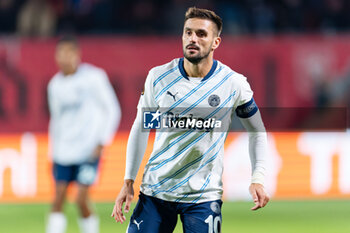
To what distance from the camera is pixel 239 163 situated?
11.2 m

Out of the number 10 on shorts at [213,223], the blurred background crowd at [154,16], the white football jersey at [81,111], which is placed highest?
the blurred background crowd at [154,16]

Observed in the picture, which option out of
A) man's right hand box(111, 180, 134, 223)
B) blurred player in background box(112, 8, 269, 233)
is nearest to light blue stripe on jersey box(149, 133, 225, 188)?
blurred player in background box(112, 8, 269, 233)

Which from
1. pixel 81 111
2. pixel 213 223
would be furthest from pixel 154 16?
pixel 213 223

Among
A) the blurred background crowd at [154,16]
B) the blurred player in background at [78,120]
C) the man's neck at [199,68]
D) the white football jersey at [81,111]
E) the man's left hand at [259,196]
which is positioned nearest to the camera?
the man's left hand at [259,196]

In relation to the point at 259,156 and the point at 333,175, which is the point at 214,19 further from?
the point at 333,175

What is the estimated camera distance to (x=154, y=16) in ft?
42.2

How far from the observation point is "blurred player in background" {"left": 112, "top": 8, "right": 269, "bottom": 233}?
4.75m

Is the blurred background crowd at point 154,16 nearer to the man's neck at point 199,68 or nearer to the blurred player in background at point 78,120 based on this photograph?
the blurred player in background at point 78,120

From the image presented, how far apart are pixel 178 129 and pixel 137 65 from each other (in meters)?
7.44

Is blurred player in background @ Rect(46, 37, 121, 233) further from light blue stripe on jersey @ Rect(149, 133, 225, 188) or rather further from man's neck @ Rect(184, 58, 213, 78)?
man's neck @ Rect(184, 58, 213, 78)

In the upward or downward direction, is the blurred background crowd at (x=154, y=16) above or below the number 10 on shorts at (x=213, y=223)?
above

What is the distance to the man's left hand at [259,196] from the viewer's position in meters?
4.54

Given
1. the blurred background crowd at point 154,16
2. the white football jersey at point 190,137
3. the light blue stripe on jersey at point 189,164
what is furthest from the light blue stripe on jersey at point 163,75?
the blurred background crowd at point 154,16

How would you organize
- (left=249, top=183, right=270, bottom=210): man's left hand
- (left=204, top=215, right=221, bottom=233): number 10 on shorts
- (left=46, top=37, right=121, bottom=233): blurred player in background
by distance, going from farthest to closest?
(left=46, top=37, right=121, bottom=233): blurred player in background, (left=204, top=215, right=221, bottom=233): number 10 on shorts, (left=249, top=183, right=270, bottom=210): man's left hand
